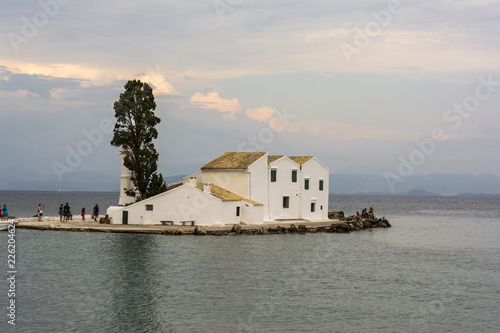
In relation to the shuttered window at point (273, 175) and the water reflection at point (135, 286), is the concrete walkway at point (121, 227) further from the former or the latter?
the shuttered window at point (273, 175)

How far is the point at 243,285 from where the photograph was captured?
2992 cm

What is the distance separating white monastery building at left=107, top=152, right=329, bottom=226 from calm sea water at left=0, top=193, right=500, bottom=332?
3.82 m

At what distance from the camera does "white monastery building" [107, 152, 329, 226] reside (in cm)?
4969

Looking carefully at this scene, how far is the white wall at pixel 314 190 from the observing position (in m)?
59.9

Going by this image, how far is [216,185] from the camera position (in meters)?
56.3

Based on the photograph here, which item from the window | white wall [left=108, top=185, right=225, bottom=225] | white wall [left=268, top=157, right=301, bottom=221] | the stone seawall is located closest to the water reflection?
the stone seawall

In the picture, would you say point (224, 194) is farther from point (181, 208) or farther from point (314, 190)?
point (314, 190)

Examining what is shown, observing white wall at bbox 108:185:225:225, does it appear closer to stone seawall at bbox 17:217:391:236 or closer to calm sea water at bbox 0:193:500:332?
stone seawall at bbox 17:217:391:236

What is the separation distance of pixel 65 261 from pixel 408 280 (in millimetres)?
19682

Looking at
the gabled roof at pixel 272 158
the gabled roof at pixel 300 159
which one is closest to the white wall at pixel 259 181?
the gabled roof at pixel 272 158

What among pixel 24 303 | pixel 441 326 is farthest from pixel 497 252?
pixel 24 303

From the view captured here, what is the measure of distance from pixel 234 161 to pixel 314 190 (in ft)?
30.8

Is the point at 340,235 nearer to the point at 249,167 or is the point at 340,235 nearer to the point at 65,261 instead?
the point at 249,167

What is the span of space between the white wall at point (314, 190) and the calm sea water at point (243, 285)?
1181 cm
